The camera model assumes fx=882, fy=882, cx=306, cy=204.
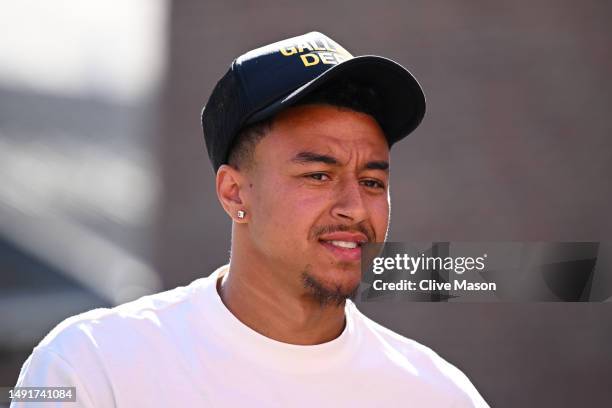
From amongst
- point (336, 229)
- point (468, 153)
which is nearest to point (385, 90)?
point (336, 229)

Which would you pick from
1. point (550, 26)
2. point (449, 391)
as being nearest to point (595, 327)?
point (550, 26)

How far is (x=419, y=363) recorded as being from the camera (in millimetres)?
2230

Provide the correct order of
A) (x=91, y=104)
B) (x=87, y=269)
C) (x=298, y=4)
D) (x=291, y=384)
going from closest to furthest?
1. (x=291, y=384)
2. (x=298, y=4)
3. (x=87, y=269)
4. (x=91, y=104)

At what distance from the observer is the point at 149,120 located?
234 inches

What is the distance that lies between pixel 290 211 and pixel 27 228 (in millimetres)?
5412

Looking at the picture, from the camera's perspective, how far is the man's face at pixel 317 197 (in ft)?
6.59

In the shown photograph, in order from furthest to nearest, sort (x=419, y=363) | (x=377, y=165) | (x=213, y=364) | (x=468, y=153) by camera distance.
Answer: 1. (x=468, y=153)
2. (x=419, y=363)
3. (x=377, y=165)
4. (x=213, y=364)

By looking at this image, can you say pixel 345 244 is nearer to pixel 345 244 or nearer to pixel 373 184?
pixel 345 244

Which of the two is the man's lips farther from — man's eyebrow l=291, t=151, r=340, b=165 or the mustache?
man's eyebrow l=291, t=151, r=340, b=165

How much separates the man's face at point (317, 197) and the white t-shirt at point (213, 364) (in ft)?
0.61

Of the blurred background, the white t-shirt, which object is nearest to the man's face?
the white t-shirt

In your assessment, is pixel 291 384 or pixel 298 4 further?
pixel 298 4

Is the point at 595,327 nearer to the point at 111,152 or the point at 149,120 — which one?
the point at 149,120

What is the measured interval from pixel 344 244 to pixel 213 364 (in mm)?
402
